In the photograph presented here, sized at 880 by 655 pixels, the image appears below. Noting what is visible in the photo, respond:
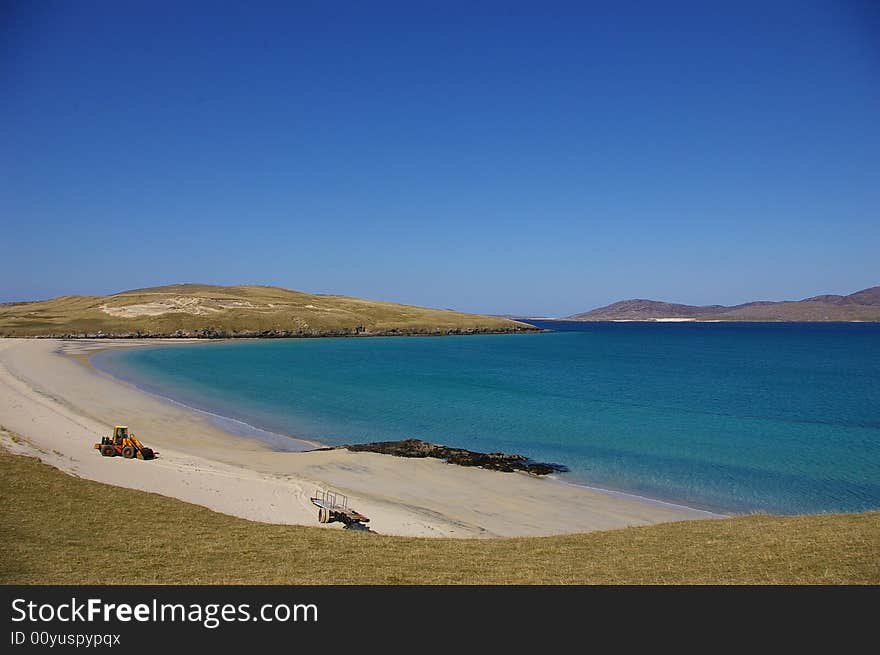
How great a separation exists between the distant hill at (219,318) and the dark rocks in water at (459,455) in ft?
371

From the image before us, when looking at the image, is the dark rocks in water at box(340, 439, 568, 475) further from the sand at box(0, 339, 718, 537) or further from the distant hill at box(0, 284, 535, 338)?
the distant hill at box(0, 284, 535, 338)

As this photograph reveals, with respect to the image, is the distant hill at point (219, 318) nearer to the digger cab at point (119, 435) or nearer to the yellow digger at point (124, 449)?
the digger cab at point (119, 435)

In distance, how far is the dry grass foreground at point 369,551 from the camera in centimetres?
1087

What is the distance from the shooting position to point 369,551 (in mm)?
13406

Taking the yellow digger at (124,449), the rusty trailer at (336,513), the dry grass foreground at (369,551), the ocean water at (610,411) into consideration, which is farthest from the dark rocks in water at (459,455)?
the dry grass foreground at (369,551)

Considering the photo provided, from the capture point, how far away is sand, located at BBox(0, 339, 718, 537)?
2058 centimetres

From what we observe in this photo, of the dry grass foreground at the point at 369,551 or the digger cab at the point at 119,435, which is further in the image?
the digger cab at the point at 119,435

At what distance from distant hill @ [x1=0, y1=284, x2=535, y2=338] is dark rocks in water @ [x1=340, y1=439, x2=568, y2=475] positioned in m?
113

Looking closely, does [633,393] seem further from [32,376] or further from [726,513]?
[32,376]

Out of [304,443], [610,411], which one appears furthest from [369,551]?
[610,411]

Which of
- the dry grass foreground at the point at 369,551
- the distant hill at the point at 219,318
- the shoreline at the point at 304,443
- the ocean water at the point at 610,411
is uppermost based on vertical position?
the distant hill at the point at 219,318

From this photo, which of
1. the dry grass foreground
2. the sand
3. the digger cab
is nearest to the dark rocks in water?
the sand

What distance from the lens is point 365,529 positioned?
18.5 meters
